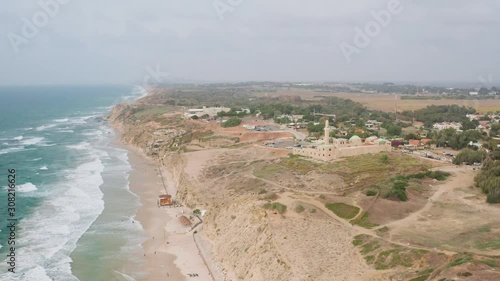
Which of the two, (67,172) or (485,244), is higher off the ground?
(485,244)

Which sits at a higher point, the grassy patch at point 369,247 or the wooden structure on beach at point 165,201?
the grassy patch at point 369,247

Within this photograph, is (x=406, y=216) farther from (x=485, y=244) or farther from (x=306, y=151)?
(x=306, y=151)

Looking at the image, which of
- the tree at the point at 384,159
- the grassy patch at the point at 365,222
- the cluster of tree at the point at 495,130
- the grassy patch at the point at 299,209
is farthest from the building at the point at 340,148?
the cluster of tree at the point at 495,130

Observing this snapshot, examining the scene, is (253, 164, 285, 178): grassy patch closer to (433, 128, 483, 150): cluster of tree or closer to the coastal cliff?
the coastal cliff

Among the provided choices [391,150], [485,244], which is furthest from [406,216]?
[391,150]

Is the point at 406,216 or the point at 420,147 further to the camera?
the point at 420,147

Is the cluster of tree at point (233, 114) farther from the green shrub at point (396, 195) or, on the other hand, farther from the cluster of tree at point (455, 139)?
the green shrub at point (396, 195)

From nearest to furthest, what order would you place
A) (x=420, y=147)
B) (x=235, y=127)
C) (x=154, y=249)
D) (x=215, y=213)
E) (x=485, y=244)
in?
(x=485, y=244) < (x=154, y=249) < (x=215, y=213) < (x=420, y=147) < (x=235, y=127)
